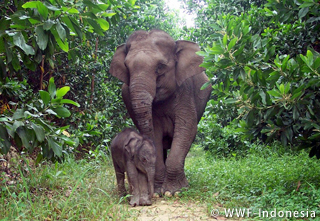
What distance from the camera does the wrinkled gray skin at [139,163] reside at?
170 inches

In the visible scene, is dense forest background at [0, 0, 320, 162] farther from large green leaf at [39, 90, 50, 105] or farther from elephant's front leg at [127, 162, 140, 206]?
elephant's front leg at [127, 162, 140, 206]

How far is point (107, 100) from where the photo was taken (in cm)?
862

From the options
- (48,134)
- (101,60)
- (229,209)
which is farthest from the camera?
(101,60)

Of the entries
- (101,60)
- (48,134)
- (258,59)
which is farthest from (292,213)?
(101,60)

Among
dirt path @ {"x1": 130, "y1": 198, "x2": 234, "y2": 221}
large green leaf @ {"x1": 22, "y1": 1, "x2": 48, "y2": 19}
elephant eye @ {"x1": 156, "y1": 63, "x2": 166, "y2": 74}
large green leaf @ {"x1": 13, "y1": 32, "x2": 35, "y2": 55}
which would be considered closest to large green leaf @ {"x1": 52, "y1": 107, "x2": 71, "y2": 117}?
large green leaf @ {"x1": 13, "y1": 32, "x2": 35, "y2": 55}

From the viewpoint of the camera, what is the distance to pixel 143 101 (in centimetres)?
456

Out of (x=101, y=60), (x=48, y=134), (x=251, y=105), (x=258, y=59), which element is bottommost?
(x=48, y=134)

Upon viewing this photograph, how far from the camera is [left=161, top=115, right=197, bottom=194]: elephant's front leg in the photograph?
4969 millimetres

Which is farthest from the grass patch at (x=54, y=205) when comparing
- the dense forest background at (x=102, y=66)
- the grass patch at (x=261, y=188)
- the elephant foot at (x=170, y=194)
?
the grass patch at (x=261, y=188)

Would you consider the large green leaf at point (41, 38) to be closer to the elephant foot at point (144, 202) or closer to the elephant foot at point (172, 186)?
the elephant foot at point (144, 202)

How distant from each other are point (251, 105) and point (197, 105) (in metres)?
1.84

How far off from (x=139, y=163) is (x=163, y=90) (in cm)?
124

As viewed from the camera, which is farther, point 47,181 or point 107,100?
point 107,100

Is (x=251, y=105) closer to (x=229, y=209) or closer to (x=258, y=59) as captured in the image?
(x=258, y=59)
